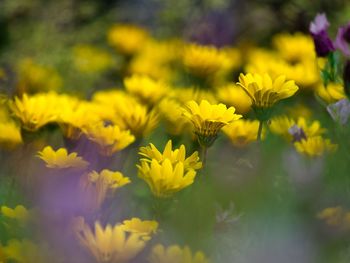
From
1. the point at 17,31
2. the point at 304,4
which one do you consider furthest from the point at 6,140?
the point at 304,4

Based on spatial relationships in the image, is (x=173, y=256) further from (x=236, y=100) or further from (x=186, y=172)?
(x=236, y=100)

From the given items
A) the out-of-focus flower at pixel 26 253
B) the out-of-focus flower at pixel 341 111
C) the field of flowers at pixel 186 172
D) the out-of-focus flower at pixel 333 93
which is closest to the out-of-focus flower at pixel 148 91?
the field of flowers at pixel 186 172

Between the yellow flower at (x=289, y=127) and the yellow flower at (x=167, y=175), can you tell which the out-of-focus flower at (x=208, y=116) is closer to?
the yellow flower at (x=167, y=175)

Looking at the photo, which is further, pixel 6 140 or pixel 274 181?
pixel 6 140

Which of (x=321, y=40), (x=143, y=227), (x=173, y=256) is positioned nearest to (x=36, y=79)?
(x=321, y=40)

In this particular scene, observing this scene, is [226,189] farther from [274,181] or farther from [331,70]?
[331,70]

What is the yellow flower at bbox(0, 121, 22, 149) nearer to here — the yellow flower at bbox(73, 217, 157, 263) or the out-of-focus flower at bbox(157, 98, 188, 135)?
the out-of-focus flower at bbox(157, 98, 188, 135)

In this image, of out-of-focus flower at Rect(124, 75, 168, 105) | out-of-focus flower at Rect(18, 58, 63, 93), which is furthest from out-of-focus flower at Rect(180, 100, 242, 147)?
out-of-focus flower at Rect(18, 58, 63, 93)
